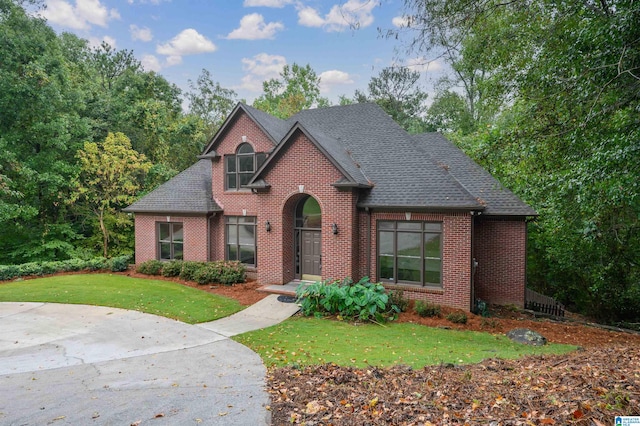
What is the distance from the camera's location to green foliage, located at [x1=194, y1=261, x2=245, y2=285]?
Result: 14438 mm

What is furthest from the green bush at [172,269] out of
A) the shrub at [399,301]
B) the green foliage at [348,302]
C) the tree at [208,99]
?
the tree at [208,99]

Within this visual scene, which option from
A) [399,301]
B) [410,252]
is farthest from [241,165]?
[399,301]

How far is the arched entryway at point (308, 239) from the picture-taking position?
45.3 ft

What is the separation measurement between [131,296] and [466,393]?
11.5 metres

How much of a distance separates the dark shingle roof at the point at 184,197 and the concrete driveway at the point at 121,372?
6.04 metres

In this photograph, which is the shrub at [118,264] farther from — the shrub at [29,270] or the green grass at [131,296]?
the shrub at [29,270]

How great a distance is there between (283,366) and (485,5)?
784cm

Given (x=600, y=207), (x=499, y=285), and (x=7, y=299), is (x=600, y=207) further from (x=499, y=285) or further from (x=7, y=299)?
(x=7, y=299)

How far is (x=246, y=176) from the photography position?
52.1ft

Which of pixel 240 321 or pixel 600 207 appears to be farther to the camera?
pixel 240 321

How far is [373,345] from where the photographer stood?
834 centimetres

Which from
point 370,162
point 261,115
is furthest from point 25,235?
point 370,162

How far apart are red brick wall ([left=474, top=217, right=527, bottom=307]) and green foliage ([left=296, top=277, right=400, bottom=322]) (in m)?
4.13

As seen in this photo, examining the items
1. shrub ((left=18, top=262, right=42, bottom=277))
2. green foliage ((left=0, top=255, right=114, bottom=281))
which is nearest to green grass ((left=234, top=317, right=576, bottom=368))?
green foliage ((left=0, top=255, right=114, bottom=281))
